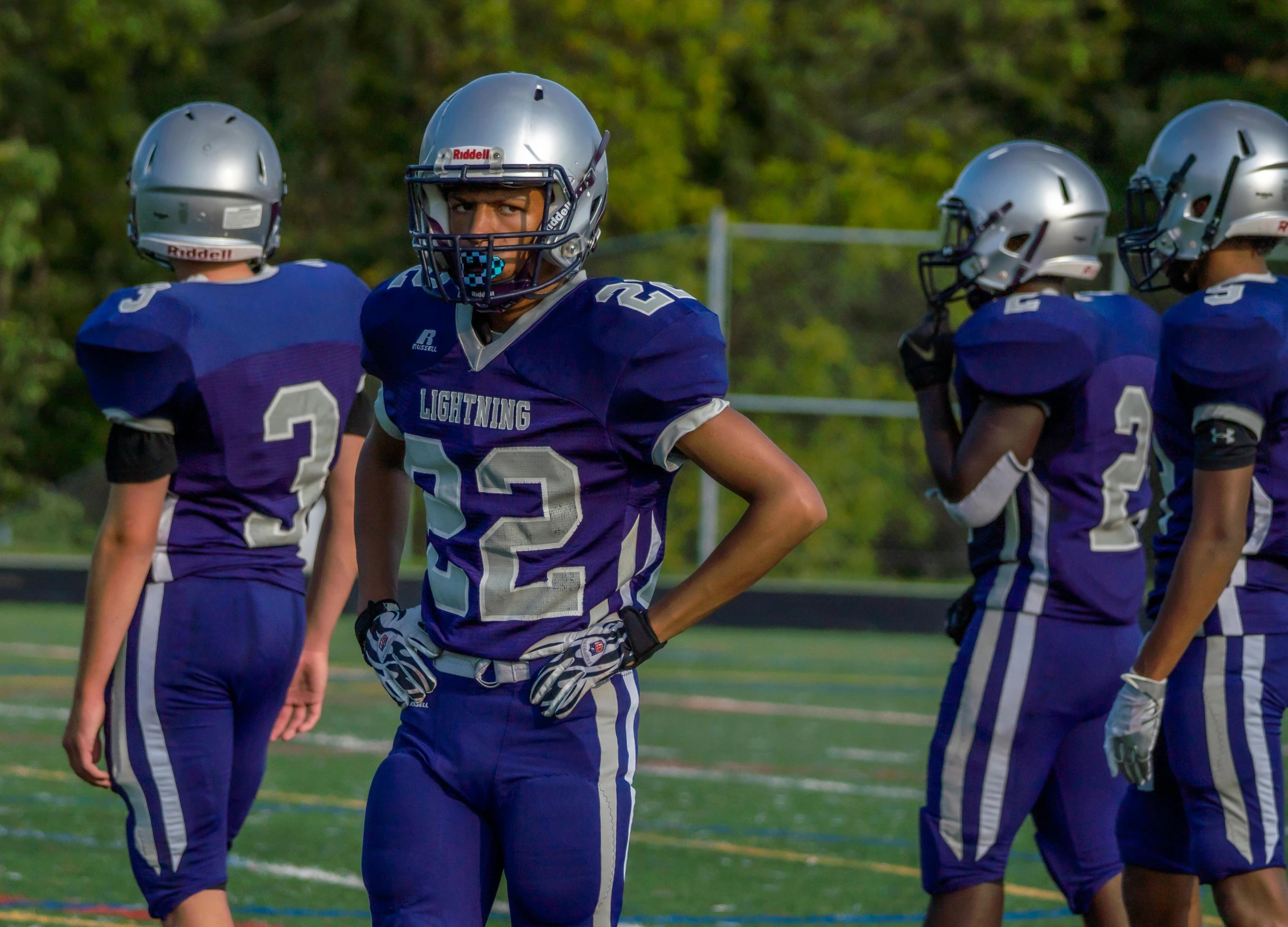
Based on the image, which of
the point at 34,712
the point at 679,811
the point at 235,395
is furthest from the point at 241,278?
the point at 34,712

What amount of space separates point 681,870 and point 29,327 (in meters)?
13.2

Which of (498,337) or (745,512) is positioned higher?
(498,337)

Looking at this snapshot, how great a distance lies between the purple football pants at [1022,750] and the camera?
→ 3842 mm

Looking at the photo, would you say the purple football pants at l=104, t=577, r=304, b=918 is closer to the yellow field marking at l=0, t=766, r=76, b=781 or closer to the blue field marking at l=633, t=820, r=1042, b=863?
the blue field marking at l=633, t=820, r=1042, b=863

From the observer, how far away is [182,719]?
360 centimetres

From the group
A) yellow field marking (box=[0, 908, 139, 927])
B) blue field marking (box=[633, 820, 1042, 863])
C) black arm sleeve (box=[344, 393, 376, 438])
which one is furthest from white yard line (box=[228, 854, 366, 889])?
black arm sleeve (box=[344, 393, 376, 438])

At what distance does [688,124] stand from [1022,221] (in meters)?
16.8

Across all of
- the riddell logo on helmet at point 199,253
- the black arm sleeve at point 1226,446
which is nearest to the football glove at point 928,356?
the black arm sleeve at point 1226,446

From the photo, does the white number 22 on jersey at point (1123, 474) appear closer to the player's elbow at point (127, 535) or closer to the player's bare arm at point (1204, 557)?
the player's bare arm at point (1204, 557)

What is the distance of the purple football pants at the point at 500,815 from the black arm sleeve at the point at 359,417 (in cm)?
120

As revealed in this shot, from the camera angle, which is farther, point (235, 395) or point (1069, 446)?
point (1069, 446)

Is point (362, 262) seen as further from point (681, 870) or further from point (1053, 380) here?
point (1053, 380)

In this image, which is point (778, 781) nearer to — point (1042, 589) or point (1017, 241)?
point (1042, 589)

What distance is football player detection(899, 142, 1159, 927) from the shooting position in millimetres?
3846
